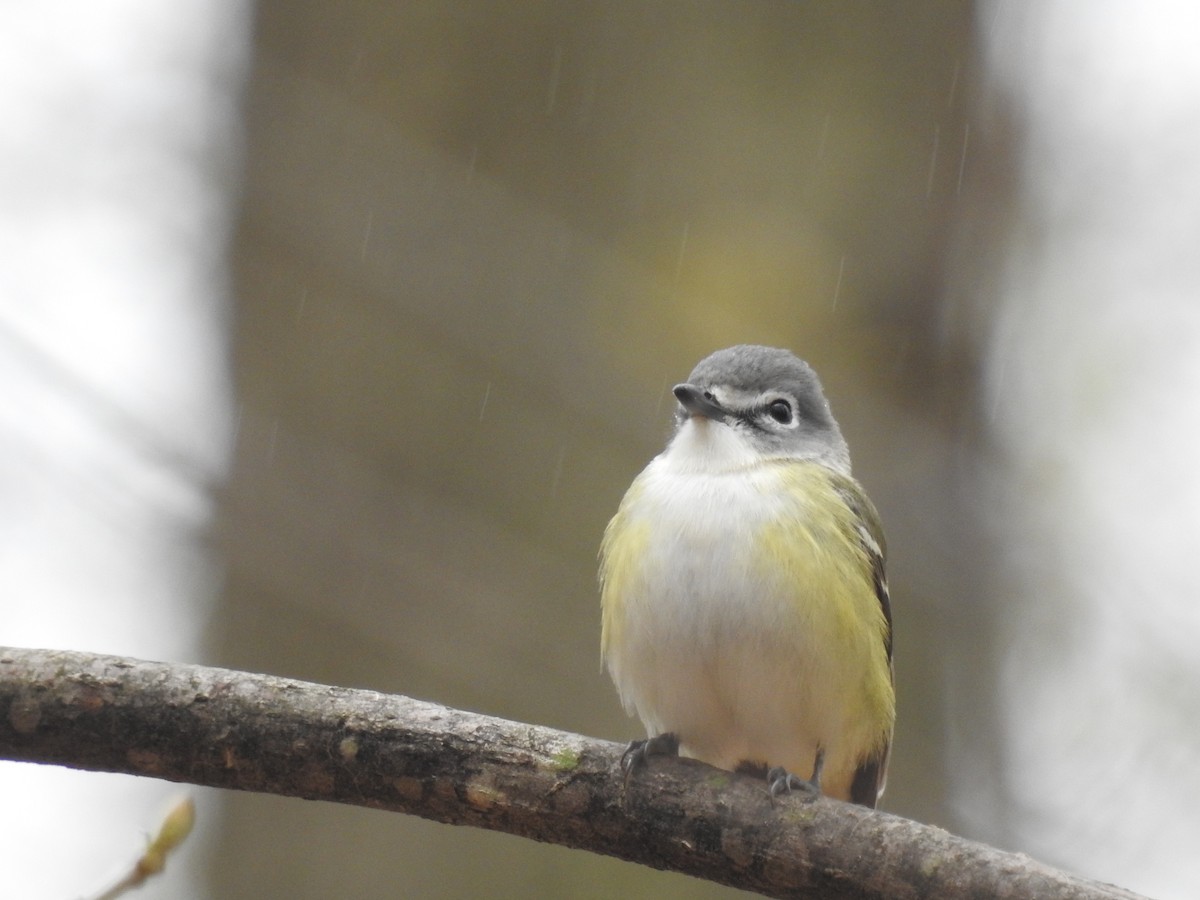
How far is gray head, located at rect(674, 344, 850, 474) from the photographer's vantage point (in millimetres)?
5117

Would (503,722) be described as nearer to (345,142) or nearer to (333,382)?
(333,382)

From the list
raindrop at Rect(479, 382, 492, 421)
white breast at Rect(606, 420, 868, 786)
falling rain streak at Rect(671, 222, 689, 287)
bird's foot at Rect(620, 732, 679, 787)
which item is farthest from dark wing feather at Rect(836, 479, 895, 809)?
raindrop at Rect(479, 382, 492, 421)

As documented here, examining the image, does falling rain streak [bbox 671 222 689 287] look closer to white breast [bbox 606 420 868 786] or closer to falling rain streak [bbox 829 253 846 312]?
falling rain streak [bbox 829 253 846 312]

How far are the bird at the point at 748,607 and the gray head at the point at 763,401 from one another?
0.04 feet

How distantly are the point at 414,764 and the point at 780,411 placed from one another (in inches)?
97.7

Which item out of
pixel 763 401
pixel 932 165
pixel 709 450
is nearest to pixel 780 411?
pixel 763 401

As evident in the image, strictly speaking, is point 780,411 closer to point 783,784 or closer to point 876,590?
point 876,590

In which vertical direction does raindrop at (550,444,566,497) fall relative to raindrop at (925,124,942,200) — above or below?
below

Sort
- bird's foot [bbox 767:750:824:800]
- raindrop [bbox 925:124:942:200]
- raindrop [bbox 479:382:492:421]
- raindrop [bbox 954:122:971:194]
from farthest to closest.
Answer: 1. raindrop [bbox 954:122:971:194]
2. raindrop [bbox 925:124:942:200]
3. raindrop [bbox 479:382:492:421]
4. bird's foot [bbox 767:750:824:800]

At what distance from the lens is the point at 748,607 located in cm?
437

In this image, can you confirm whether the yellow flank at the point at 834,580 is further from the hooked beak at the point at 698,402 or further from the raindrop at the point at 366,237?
the raindrop at the point at 366,237

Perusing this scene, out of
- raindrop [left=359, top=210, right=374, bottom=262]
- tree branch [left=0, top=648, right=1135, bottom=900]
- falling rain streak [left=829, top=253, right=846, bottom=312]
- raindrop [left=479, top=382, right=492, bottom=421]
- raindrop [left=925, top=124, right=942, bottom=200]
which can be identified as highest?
raindrop [left=925, top=124, right=942, bottom=200]

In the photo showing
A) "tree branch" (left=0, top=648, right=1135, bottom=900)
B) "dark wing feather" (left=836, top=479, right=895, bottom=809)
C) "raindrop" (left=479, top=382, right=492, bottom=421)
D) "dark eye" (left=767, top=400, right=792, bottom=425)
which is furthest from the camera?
"raindrop" (left=479, top=382, right=492, bottom=421)

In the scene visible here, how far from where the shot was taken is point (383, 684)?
641 cm
